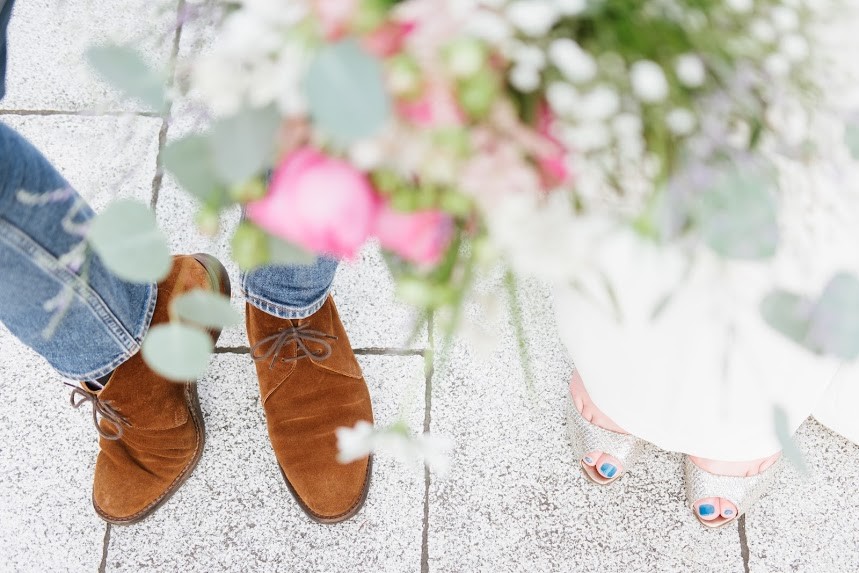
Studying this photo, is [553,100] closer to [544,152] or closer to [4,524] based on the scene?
[544,152]

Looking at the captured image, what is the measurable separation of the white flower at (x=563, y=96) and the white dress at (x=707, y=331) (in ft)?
0.28

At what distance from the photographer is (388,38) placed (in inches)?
16.4

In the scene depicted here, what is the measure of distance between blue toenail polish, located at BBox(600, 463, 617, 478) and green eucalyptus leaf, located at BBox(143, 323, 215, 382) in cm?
98

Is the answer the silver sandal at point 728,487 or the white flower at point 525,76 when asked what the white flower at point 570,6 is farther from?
the silver sandal at point 728,487

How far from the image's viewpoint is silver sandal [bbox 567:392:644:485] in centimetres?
128

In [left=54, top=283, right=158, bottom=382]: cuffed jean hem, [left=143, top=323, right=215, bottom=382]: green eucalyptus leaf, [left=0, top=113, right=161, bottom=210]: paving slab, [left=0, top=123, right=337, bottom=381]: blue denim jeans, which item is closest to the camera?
[left=143, top=323, right=215, bottom=382]: green eucalyptus leaf

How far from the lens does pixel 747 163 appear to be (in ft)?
1.49

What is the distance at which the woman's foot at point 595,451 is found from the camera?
127cm

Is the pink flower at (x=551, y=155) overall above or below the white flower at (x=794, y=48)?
below

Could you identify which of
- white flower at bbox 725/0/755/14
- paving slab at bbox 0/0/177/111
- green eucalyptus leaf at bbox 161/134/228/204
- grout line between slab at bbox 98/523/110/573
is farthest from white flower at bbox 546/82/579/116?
paving slab at bbox 0/0/177/111

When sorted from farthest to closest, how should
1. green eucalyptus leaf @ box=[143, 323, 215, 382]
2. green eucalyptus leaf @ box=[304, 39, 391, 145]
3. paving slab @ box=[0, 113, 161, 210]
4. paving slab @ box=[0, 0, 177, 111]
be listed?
paving slab @ box=[0, 0, 177, 111] < paving slab @ box=[0, 113, 161, 210] < green eucalyptus leaf @ box=[143, 323, 215, 382] < green eucalyptus leaf @ box=[304, 39, 391, 145]

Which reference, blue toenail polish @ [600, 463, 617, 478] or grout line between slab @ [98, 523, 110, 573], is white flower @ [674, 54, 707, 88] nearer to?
blue toenail polish @ [600, 463, 617, 478]

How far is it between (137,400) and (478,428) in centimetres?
60

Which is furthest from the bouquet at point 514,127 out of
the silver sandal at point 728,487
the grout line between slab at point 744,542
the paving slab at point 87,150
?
the paving slab at point 87,150
